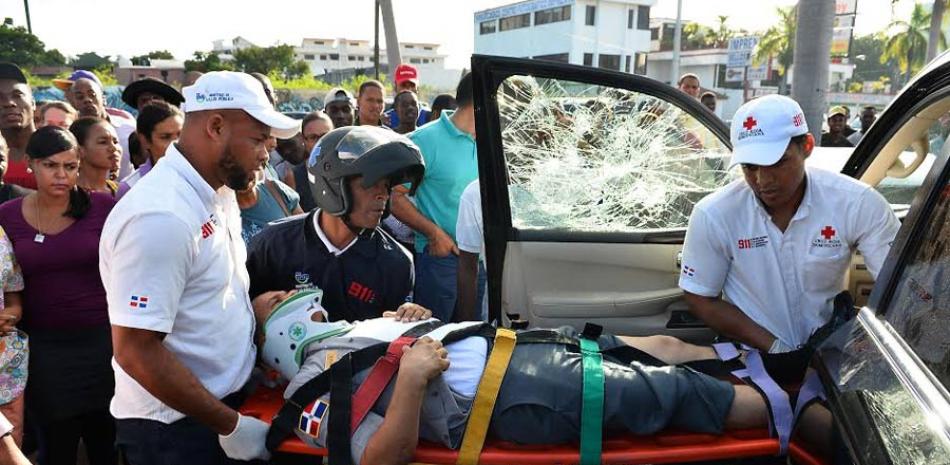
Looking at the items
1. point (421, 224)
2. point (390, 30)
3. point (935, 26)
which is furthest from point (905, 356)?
point (935, 26)

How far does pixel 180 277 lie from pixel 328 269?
81 cm

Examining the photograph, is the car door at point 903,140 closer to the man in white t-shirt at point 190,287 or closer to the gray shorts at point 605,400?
the gray shorts at point 605,400

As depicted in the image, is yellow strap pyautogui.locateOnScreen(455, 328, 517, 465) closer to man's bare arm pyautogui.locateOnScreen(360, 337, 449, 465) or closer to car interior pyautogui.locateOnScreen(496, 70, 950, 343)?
man's bare arm pyautogui.locateOnScreen(360, 337, 449, 465)

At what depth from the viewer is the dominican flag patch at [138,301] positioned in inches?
61.7

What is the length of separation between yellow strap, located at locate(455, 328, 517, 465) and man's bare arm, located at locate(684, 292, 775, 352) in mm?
883

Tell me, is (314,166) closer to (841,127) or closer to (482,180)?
(482,180)

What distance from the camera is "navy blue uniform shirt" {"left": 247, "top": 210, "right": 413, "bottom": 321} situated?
7.97 feet


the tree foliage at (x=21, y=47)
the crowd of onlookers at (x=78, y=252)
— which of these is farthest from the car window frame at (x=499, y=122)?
the tree foliage at (x=21, y=47)

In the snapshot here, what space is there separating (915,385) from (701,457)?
0.75 meters

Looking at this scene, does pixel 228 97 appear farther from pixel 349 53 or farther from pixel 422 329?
pixel 349 53

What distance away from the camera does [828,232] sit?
2324mm

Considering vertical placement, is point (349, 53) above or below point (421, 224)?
above

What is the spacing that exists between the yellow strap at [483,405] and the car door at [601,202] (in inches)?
30.3

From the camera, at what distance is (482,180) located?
2.72 meters
